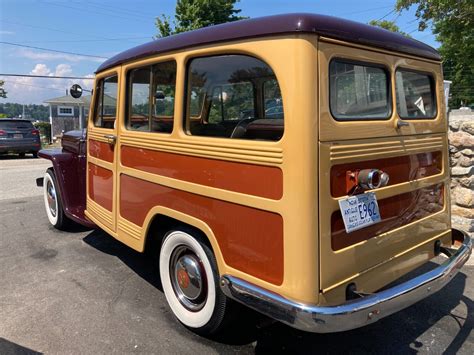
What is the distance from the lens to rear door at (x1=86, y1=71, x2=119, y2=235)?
3872 mm

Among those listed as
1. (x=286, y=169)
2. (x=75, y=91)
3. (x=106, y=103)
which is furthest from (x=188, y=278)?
(x=75, y=91)

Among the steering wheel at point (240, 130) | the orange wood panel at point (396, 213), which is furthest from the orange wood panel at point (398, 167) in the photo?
the steering wheel at point (240, 130)

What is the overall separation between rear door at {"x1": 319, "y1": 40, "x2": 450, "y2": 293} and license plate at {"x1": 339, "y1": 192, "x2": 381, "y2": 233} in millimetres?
40

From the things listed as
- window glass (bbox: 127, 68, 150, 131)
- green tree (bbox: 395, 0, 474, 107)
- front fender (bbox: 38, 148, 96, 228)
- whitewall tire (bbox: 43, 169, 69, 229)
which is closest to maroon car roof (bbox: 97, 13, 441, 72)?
window glass (bbox: 127, 68, 150, 131)

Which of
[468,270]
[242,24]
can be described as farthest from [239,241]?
[468,270]

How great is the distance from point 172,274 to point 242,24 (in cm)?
194

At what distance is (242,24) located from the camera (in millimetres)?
2500

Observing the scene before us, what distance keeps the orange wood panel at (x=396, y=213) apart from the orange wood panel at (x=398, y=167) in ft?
0.38

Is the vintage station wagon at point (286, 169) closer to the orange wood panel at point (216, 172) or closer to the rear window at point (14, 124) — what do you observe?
the orange wood panel at point (216, 172)

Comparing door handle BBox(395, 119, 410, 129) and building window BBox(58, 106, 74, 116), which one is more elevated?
building window BBox(58, 106, 74, 116)

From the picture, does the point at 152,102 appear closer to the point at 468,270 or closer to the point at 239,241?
the point at 239,241

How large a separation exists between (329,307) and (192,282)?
119cm

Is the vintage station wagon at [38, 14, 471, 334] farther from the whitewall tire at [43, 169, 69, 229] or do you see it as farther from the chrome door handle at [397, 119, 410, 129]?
the whitewall tire at [43, 169, 69, 229]

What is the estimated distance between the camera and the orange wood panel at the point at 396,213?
240 centimetres
